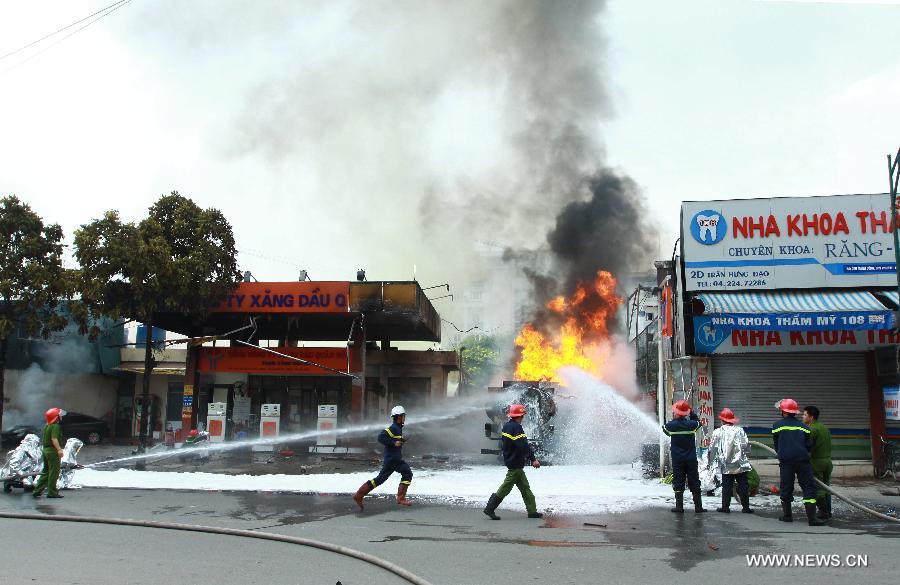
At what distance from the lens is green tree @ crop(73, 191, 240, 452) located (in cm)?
1794

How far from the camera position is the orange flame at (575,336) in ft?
72.6

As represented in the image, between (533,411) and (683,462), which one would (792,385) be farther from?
(683,462)

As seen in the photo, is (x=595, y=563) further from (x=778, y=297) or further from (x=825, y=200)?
(x=825, y=200)

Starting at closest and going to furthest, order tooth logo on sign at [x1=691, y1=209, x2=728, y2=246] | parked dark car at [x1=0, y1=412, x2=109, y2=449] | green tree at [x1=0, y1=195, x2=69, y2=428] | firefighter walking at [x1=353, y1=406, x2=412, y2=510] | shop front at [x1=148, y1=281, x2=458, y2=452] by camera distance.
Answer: firefighter walking at [x1=353, y1=406, x2=412, y2=510], tooth logo on sign at [x1=691, y1=209, x2=728, y2=246], green tree at [x1=0, y1=195, x2=69, y2=428], shop front at [x1=148, y1=281, x2=458, y2=452], parked dark car at [x1=0, y1=412, x2=109, y2=449]

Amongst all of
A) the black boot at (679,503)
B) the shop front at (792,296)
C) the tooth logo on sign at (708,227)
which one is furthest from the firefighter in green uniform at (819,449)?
the tooth logo on sign at (708,227)

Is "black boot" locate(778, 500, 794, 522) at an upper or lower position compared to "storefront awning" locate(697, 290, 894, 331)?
lower

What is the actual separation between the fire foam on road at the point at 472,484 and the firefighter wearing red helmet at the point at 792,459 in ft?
6.22

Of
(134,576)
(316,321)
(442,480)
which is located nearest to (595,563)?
(134,576)

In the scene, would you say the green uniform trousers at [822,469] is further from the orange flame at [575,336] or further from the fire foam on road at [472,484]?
the orange flame at [575,336]

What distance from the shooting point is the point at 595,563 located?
5.93m

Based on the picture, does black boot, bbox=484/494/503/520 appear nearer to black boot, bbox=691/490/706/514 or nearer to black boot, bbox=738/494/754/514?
black boot, bbox=691/490/706/514

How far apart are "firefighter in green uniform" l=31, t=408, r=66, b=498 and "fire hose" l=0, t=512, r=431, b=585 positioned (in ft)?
6.20

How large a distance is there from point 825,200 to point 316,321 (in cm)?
1813

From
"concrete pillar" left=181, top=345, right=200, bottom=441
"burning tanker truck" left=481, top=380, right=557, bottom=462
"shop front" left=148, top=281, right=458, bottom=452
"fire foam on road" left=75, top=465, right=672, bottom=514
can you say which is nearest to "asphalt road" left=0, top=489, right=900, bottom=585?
"fire foam on road" left=75, top=465, right=672, bottom=514
